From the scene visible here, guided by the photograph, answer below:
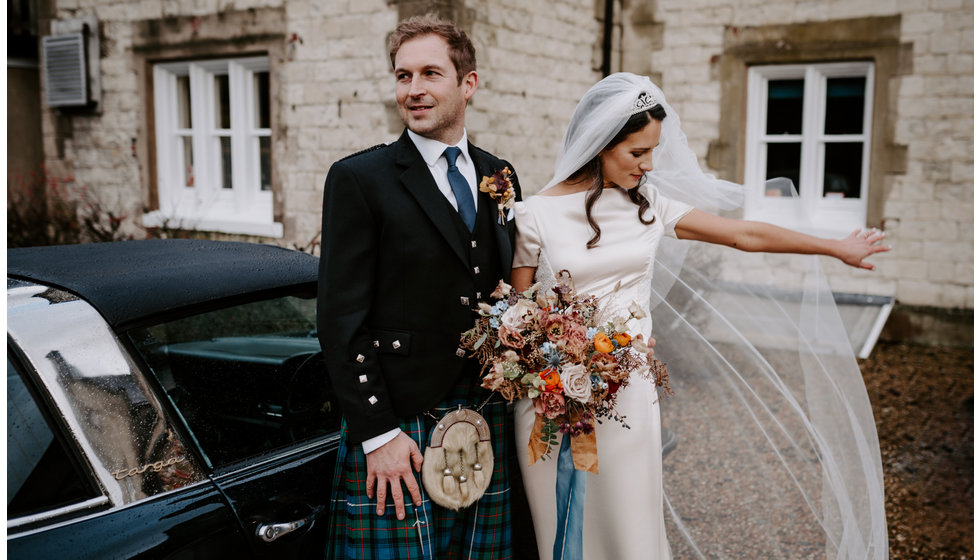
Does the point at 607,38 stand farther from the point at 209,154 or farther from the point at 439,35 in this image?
the point at 439,35

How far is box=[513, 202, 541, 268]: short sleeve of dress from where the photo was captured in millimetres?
2338

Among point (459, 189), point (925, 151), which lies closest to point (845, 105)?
point (925, 151)

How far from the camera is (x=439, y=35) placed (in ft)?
6.79

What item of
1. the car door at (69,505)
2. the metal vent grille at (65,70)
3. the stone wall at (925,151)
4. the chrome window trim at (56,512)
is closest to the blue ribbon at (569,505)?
the car door at (69,505)

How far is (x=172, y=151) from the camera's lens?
900 centimetres

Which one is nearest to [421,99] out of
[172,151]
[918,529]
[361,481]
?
[361,481]

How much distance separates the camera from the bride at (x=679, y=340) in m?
2.33

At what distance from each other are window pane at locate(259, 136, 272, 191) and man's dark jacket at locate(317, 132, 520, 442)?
22.5 feet

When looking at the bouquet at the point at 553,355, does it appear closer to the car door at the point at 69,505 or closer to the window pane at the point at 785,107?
the car door at the point at 69,505

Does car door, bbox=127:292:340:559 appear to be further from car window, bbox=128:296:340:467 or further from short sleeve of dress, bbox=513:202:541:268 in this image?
short sleeve of dress, bbox=513:202:541:268

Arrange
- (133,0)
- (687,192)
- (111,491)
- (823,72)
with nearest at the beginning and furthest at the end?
1. (111,491)
2. (687,192)
3. (823,72)
4. (133,0)

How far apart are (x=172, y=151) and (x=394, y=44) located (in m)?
7.66

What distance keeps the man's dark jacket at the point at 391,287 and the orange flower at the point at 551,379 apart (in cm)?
22

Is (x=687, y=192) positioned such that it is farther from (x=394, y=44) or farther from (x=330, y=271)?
(x=330, y=271)
